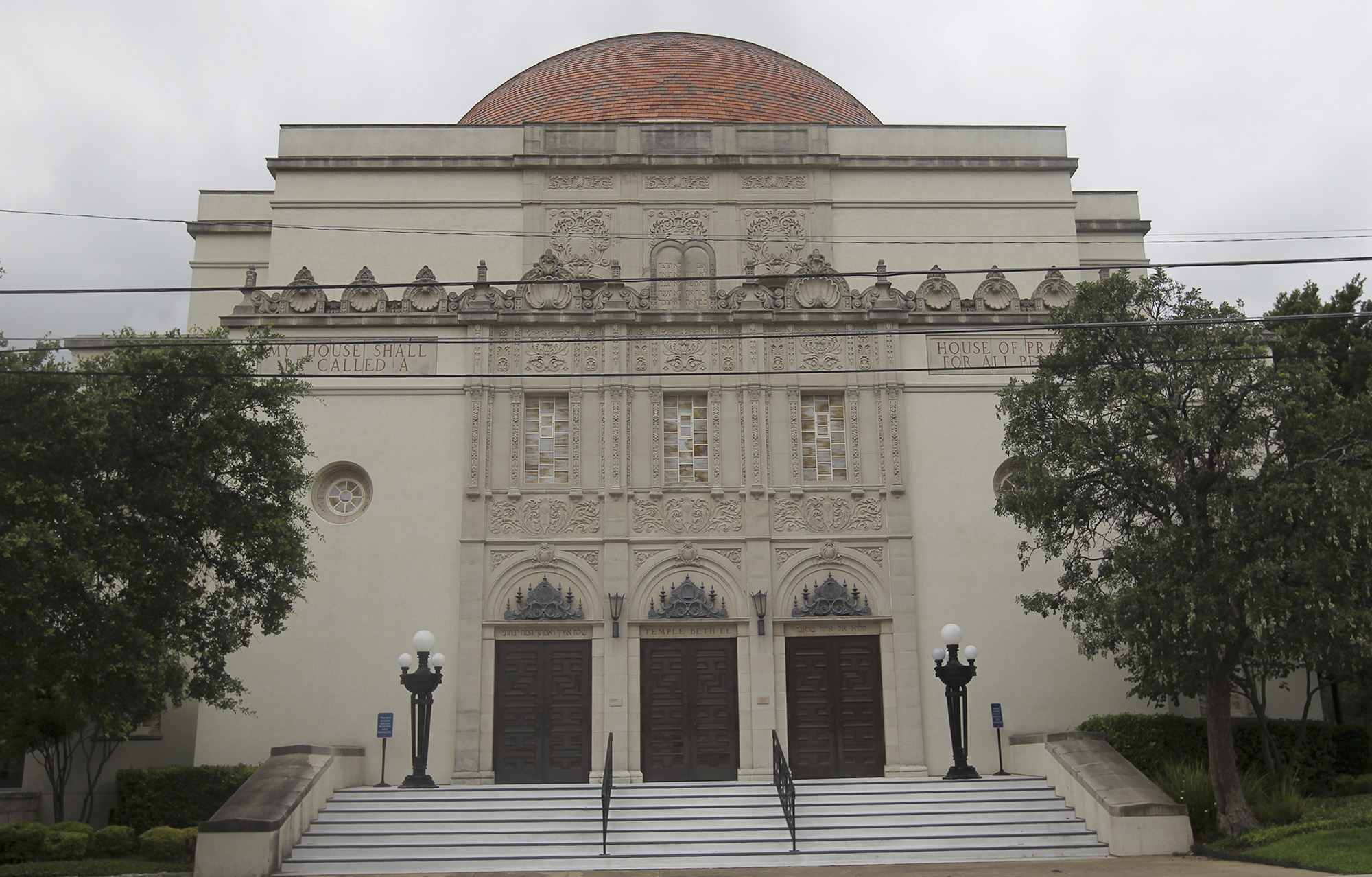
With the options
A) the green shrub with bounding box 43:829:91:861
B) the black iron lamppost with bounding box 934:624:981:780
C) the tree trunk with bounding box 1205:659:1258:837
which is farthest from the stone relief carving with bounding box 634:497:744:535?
the green shrub with bounding box 43:829:91:861

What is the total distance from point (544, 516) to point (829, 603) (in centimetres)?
556

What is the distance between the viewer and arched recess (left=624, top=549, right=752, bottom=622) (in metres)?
22.0

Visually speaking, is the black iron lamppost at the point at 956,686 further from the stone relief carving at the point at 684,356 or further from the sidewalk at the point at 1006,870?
the stone relief carving at the point at 684,356

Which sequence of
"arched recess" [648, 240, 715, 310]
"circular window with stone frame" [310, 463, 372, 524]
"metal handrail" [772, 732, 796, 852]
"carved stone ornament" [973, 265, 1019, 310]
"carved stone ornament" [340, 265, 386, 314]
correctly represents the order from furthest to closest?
"arched recess" [648, 240, 715, 310], "carved stone ornament" [973, 265, 1019, 310], "carved stone ornament" [340, 265, 386, 314], "circular window with stone frame" [310, 463, 372, 524], "metal handrail" [772, 732, 796, 852]

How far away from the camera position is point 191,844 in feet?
58.2

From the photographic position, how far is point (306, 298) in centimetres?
2358

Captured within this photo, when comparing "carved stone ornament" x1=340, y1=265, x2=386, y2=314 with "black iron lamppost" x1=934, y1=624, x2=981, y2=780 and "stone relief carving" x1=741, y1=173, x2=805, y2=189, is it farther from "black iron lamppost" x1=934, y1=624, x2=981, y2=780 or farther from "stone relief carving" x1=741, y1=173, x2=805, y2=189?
"black iron lamppost" x1=934, y1=624, x2=981, y2=780

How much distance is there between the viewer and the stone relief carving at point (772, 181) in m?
26.9

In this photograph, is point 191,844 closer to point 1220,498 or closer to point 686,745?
point 686,745

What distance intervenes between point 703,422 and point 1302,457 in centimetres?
1053

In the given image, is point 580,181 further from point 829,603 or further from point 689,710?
point 689,710

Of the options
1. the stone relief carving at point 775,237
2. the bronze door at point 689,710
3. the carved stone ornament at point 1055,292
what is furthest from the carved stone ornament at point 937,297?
the bronze door at point 689,710

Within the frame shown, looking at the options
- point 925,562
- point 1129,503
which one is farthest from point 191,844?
point 1129,503

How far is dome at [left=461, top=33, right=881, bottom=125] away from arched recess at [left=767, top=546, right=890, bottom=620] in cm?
1219
